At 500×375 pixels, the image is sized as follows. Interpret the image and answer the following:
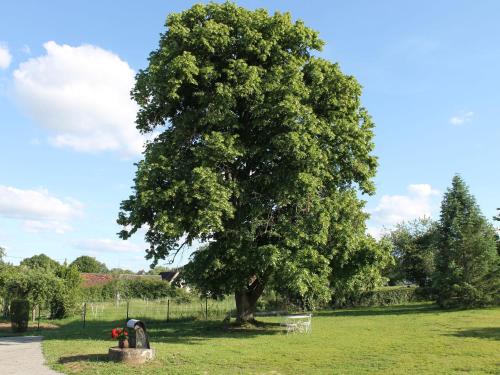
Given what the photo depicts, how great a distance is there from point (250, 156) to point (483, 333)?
1180cm

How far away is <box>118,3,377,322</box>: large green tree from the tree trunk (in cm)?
66

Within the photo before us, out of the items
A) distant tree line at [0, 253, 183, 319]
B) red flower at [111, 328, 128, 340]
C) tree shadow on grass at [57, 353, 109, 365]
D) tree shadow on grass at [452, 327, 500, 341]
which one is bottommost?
tree shadow on grass at [452, 327, 500, 341]

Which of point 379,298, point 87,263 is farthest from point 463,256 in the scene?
point 87,263

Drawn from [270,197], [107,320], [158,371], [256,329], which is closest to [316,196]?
[270,197]

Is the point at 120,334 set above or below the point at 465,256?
below

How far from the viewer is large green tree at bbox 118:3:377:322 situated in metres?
19.9

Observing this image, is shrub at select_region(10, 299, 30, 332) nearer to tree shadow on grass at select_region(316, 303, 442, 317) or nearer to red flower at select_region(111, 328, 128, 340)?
red flower at select_region(111, 328, 128, 340)

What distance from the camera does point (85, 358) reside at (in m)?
14.1

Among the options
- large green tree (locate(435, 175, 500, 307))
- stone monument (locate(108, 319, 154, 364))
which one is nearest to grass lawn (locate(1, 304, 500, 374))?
stone monument (locate(108, 319, 154, 364))

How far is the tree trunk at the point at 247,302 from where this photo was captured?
24.3 m

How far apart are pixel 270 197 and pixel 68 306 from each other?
62.6 feet

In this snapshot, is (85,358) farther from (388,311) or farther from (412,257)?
(412,257)

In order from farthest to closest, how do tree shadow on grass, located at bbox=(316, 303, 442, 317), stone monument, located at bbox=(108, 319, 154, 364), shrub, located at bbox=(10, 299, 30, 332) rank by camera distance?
tree shadow on grass, located at bbox=(316, 303, 442, 317)
shrub, located at bbox=(10, 299, 30, 332)
stone monument, located at bbox=(108, 319, 154, 364)

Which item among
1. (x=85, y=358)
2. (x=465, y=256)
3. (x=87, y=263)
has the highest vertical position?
(x=87, y=263)
